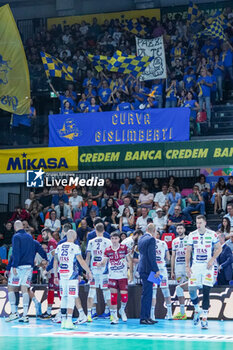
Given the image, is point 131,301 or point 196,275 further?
point 131,301

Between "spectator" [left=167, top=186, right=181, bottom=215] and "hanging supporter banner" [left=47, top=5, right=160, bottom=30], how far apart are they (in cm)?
1311

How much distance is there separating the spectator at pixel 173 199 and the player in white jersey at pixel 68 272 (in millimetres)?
8912

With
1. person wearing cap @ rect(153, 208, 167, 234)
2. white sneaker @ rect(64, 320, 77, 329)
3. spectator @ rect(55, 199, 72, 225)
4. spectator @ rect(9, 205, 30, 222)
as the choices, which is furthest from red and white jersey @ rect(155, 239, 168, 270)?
spectator @ rect(9, 205, 30, 222)

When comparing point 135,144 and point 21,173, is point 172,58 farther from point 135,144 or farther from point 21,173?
point 21,173

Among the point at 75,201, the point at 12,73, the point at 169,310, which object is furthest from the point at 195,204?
the point at 12,73

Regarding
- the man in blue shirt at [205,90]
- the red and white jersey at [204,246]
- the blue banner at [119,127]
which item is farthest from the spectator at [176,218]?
the red and white jersey at [204,246]

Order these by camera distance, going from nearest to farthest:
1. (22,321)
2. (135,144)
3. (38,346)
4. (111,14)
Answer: (38,346), (22,321), (135,144), (111,14)

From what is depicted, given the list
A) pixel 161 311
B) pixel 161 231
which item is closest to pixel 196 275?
pixel 161 311

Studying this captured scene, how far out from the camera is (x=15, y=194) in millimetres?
29703

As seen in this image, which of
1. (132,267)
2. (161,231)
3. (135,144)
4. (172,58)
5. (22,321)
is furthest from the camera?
(172,58)

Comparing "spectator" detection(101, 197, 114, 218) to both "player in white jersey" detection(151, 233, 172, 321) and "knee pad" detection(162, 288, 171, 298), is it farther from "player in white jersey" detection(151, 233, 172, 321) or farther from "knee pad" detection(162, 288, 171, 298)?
"knee pad" detection(162, 288, 171, 298)

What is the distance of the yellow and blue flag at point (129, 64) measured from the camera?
1061 inches

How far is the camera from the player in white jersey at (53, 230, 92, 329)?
14.9 m

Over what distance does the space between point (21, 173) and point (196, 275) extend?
585 inches
